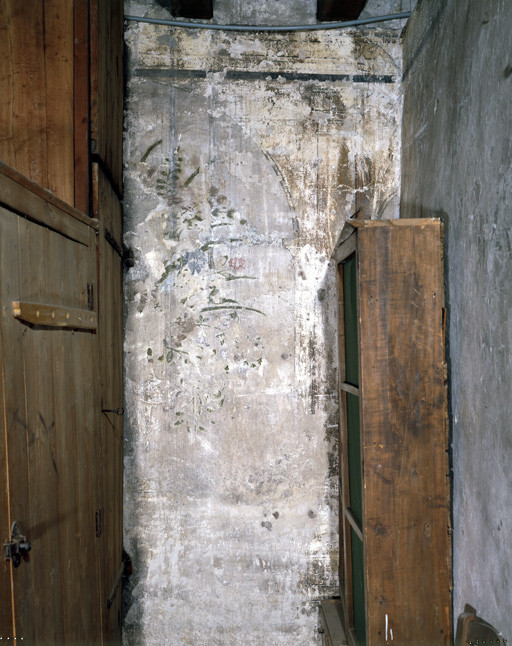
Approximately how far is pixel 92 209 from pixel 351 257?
1.02 m

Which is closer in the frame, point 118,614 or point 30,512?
point 30,512

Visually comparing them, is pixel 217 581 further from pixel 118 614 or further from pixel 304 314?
pixel 304 314

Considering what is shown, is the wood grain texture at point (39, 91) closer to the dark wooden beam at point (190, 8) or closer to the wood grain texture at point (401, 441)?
the dark wooden beam at point (190, 8)

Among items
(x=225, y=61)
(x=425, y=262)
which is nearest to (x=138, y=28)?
(x=225, y=61)

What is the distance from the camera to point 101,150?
1795mm

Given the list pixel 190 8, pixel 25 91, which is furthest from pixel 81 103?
pixel 190 8

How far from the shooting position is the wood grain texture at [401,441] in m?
1.58

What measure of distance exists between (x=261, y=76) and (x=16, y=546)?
2.18 m

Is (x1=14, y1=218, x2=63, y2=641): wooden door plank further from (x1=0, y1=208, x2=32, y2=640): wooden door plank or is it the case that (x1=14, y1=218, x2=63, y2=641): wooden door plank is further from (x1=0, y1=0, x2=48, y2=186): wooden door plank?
(x1=0, y1=0, x2=48, y2=186): wooden door plank

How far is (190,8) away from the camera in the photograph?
7.09ft

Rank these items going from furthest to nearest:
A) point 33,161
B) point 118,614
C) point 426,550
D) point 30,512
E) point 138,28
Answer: point 138,28
point 118,614
point 33,161
point 426,550
point 30,512

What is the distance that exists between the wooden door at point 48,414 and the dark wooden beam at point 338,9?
1504mm

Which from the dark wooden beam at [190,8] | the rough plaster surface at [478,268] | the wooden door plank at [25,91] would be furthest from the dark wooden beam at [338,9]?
the wooden door plank at [25,91]

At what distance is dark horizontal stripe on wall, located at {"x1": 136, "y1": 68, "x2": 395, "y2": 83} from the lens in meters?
2.25
